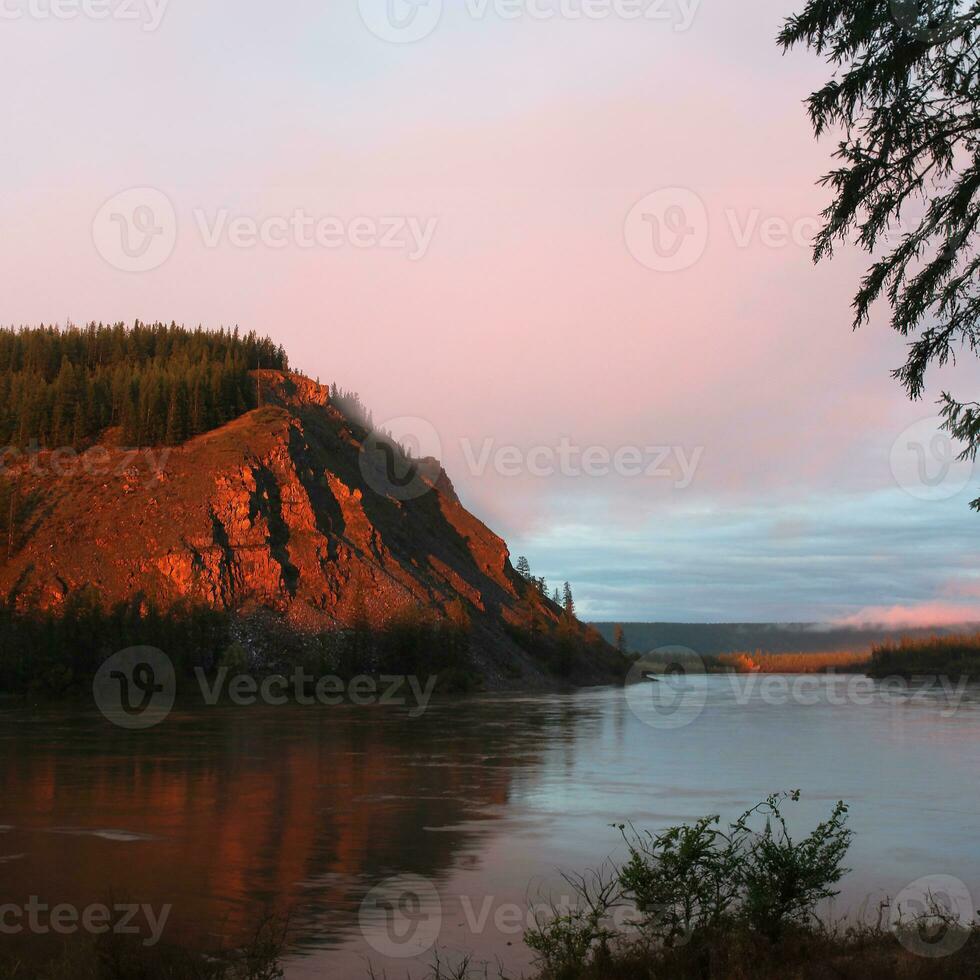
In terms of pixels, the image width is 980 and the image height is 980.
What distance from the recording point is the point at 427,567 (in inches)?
5620

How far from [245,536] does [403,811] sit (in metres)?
96.6

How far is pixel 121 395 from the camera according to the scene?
14600 centimetres

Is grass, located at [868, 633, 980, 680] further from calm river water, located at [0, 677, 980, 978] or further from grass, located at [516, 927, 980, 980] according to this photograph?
grass, located at [516, 927, 980, 980]

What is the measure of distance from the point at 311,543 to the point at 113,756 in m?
83.5

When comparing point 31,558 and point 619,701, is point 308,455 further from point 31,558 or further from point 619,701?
point 619,701

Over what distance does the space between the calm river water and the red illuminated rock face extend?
53443mm

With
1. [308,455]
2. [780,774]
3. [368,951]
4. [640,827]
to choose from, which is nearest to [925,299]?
[368,951]

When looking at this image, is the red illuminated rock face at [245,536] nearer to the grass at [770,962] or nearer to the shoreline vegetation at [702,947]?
the shoreline vegetation at [702,947]

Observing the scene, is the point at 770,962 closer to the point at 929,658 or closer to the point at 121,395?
the point at 121,395

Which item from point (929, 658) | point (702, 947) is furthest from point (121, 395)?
point (702, 947)

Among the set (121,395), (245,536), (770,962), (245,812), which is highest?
(121,395)

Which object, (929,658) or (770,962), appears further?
(929,658)

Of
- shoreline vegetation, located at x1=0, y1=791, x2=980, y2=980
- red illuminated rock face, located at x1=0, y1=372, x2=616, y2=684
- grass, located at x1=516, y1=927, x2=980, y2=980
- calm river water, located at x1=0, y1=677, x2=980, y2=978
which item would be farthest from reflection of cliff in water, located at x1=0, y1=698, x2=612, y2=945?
red illuminated rock face, located at x1=0, y1=372, x2=616, y2=684

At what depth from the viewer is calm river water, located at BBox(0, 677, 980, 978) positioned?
1722cm
